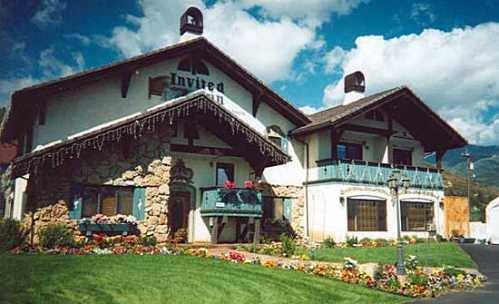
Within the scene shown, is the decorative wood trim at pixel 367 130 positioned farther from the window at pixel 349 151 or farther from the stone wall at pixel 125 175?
the stone wall at pixel 125 175

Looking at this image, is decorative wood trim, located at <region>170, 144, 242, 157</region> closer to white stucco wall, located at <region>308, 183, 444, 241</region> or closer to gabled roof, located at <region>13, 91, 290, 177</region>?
gabled roof, located at <region>13, 91, 290, 177</region>

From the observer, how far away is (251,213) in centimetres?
2077

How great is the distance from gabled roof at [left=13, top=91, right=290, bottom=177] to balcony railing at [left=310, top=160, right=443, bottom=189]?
12.7 feet

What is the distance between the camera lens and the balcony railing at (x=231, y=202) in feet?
66.9

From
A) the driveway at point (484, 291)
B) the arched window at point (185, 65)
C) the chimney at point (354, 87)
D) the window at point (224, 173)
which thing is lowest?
the driveway at point (484, 291)

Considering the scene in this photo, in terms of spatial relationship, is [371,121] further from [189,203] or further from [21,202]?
[21,202]

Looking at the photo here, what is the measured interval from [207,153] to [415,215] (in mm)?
12832

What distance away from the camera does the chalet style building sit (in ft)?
59.5

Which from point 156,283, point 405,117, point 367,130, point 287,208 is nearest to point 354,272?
point 156,283

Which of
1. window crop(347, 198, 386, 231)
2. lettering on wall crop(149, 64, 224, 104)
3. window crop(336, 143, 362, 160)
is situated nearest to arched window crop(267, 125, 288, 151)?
lettering on wall crop(149, 64, 224, 104)

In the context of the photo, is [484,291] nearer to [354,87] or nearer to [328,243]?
[328,243]

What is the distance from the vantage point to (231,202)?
67.1ft

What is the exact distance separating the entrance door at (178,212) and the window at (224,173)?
183 centimetres

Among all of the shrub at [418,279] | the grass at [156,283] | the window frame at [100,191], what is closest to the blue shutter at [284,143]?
the window frame at [100,191]
